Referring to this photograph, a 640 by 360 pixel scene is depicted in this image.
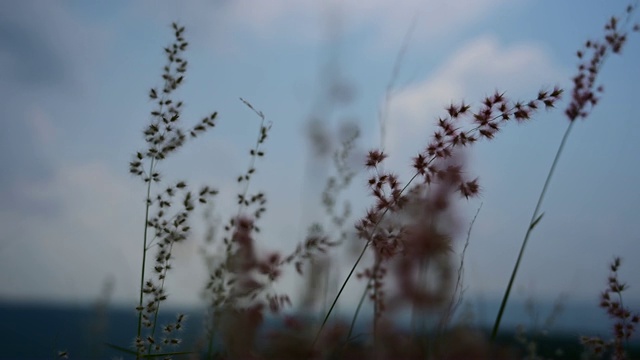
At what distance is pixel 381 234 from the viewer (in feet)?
8.60

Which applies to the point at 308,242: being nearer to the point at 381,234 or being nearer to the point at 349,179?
the point at 381,234

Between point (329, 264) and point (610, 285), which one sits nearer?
point (329, 264)

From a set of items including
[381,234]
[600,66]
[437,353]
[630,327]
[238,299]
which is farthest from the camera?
[600,66]

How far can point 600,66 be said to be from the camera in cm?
376

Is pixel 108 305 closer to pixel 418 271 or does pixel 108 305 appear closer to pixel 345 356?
pixel 345 356

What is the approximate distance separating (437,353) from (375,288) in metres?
0.92

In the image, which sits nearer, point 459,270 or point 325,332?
point 325,332

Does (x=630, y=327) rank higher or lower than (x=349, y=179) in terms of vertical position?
lower

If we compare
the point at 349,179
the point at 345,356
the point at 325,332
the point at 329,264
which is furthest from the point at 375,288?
the point at 349,179

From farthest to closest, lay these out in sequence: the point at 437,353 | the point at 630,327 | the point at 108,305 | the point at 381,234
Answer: the point at 108,305 < the point at 630,327 < the point at 381,234 < the point at 437,353

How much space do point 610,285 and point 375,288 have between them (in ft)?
4.31

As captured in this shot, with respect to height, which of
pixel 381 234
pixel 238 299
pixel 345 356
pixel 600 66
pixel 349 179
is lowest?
pixel 345 356

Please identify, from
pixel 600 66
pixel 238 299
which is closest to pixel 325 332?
pixel 238 299

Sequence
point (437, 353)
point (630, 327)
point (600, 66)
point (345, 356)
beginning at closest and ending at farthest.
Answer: point (437, 353)
point (345, 356)
point (630, 327)
point (600, 66)
